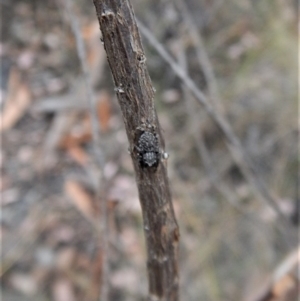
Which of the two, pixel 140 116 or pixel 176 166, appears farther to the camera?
pixel 176 166

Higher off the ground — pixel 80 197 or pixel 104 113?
pixel 104 113

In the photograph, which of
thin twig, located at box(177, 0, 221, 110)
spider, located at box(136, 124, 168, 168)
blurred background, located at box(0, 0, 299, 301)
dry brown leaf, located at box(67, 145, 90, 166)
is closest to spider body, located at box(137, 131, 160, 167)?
spider, located at box(136, 124, 168, 168)

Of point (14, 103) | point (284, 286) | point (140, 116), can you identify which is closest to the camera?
point (140, 116)

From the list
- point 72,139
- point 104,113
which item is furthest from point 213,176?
point 72,139

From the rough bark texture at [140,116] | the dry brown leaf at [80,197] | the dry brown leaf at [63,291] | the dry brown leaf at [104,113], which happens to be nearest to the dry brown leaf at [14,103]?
the dry brown leaf at [104,113]

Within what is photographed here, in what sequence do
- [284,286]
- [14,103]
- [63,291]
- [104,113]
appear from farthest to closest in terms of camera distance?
1. [14,103]
2. [104,113]
3. [63,291]
4. [284,286]

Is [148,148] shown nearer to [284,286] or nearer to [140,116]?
[140,116]

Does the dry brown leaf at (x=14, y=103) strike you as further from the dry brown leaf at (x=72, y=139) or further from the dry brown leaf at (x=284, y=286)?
the dry brown leaf at (x=284, y=286)
